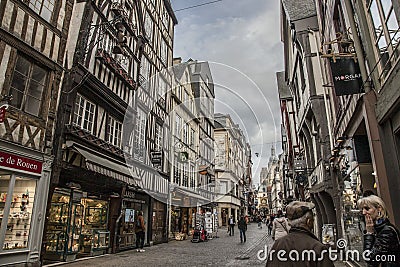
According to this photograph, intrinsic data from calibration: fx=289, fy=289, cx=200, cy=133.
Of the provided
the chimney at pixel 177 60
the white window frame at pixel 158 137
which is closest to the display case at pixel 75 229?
the white window frame at pixel 158 137

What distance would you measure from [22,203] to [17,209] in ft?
0.58

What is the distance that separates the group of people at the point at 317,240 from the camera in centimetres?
193

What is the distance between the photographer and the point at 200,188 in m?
23.7

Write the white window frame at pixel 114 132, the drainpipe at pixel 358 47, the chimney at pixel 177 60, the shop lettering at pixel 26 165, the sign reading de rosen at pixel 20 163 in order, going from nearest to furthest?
the drainpipe at pixel 358 47 → the sign reading de rosen at pixel 20 163 → the shop lettering at pixel 26 165 → the white window frame at pixel 114 132 → the chimney at pixel 177 60

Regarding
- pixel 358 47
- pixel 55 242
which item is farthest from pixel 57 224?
pixel 358 47

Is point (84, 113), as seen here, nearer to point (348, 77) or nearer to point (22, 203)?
point (22, 203)

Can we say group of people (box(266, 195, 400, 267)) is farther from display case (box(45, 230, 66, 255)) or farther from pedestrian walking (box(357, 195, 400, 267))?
display case (box(45, 230, 66, 255))

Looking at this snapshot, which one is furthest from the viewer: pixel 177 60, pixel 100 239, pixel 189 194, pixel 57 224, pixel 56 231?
pixel 177 60

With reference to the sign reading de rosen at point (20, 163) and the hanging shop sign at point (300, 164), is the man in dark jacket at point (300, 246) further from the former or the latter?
the hanging shop sign at point (300, 164)

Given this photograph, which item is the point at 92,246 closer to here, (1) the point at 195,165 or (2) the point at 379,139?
(2) the point at 379,139

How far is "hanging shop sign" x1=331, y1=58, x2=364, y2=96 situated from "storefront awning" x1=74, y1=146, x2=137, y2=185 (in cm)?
695

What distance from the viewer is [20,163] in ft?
22.6

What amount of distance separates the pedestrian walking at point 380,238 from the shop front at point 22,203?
7028 millimetres

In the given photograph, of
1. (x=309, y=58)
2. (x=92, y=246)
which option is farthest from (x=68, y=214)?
(x=309, y=58)
